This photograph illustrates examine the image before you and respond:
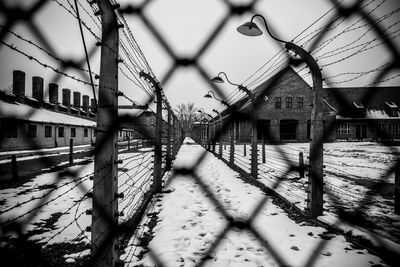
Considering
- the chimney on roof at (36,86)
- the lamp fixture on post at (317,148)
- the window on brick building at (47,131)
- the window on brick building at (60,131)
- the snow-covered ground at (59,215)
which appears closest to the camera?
the snow-covered ground at (59,215)

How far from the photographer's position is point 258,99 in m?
1.10

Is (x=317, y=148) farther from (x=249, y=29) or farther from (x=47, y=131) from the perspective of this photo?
(x=47, y=131)

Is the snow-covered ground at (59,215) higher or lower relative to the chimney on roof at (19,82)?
lower

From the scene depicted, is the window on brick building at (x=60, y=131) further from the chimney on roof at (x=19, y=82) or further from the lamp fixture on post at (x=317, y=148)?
the lamp fixture on post at (x=317, y=148)

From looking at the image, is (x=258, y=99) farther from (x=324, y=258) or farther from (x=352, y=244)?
(x=352, y=244)

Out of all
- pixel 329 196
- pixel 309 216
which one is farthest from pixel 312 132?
pixel 329 196

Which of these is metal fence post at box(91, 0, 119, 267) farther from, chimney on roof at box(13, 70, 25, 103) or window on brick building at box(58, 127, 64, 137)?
chimney on roof at box(13, 70, 25, 103)

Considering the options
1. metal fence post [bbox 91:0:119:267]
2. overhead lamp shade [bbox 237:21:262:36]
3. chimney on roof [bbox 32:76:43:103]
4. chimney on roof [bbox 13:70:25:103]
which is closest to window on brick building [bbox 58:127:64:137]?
chimney on roof [bbox 32:76:43:103]

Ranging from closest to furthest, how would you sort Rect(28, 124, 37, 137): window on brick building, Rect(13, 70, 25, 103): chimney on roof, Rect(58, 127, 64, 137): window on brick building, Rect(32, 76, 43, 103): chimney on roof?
1. Rect(28, 124, 37, 137): window on brick building
2. Rect(13, 70, 25, 103): chimney on roof
3. Rect(32, 76, 43, 103): chimney on roof
4. Rect(58, 127, 64, 137): window on brick building

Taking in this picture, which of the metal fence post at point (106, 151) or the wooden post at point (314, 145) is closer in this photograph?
the metal fence post at point (106, 151)

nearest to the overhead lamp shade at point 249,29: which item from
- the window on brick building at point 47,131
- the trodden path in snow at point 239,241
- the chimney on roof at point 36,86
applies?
the trodden path in snow at point 239,241

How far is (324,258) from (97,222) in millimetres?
2810

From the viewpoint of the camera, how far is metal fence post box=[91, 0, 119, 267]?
4.70 ft

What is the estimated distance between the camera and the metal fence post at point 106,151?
143 centimetres
